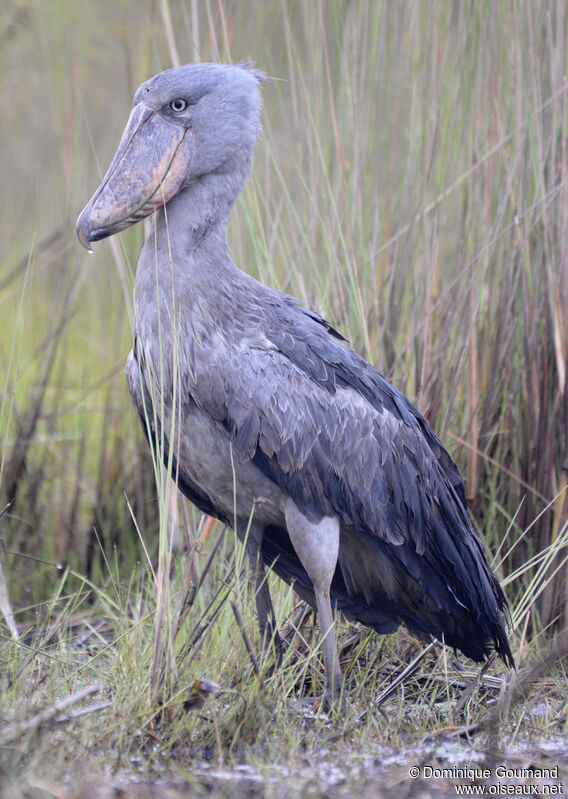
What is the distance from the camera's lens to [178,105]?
3.50 metres

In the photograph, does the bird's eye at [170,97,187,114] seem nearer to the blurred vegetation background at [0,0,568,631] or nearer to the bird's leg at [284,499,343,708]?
the blurred vegetation background at [0,0,568,631]

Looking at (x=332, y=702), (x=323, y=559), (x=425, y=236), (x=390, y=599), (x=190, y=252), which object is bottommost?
(x=332, y=702)

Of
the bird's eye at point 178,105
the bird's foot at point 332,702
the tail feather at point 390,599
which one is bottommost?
the bird's foot at point 332,702

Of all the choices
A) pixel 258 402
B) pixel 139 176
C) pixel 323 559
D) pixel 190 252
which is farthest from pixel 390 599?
pixel 139 176

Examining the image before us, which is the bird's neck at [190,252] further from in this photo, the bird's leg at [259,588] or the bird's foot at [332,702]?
the bird's foot at [332,702]

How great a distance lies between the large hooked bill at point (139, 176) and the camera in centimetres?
334

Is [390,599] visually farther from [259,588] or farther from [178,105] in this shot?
[178,105]

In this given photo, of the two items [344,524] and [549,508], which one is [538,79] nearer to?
[549,508]

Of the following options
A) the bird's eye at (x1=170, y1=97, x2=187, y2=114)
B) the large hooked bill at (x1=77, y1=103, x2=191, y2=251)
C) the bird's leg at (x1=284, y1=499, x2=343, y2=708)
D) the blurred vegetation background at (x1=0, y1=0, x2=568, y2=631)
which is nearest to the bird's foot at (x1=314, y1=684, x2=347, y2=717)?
the bird's leg at (x1=284, y1=499, x2=343, y2=708)

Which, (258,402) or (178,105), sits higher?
(178,105)

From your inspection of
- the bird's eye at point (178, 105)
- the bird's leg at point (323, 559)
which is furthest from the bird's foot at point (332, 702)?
the bird's eye at point (178, 105)

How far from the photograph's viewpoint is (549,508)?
4.00 metres

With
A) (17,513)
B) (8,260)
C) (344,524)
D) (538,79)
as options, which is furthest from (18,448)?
(8,260)

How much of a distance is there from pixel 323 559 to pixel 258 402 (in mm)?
546
